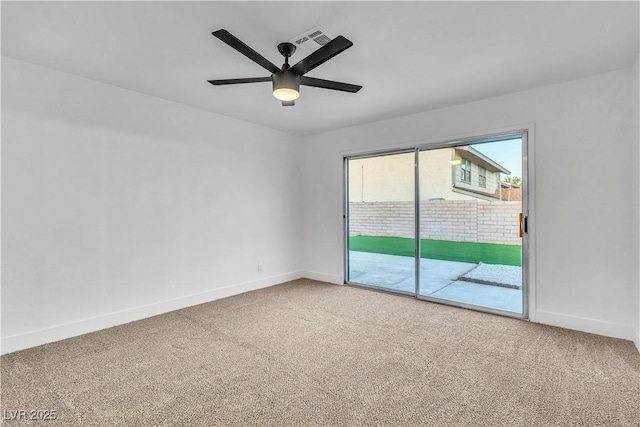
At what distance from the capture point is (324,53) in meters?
1.97

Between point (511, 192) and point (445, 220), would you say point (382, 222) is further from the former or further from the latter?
point (511, 192)

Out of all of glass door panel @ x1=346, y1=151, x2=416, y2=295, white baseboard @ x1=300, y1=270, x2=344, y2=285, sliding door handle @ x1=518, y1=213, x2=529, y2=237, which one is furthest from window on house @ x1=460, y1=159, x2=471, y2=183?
white baseboard @ x1=300, y1=270, x2=344, y2=285

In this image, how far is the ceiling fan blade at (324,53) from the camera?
1.83 meters

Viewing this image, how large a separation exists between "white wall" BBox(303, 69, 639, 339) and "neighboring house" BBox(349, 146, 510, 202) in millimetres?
412

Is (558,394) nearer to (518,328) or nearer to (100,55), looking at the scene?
→ (518,328)

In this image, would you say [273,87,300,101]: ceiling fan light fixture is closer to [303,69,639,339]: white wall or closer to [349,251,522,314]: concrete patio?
[303,69,639,339]: white wall

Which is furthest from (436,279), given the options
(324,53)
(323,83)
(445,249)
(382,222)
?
(324,53)

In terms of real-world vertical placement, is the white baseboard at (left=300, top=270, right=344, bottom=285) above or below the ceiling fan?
below

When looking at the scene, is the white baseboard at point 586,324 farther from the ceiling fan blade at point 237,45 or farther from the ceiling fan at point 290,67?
the ceiling fan blade at point 237,45

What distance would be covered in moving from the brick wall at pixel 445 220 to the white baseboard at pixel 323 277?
2.51 feet

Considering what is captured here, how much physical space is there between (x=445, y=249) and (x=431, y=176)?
98 cm

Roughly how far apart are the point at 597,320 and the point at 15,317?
5226mm

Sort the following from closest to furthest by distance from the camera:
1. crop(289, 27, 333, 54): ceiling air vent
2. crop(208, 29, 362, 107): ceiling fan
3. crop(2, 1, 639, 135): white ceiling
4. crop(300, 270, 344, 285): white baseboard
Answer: crop(208, 29, 362, 107): ceiling fan → crop(2, 1, 639, 135): white ceiling → crop(289, 27, 333, 54): ceiling air vent → crop(300, 270, 344, 285): white baseboard

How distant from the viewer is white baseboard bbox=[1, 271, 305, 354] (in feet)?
8.79
